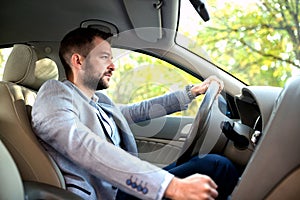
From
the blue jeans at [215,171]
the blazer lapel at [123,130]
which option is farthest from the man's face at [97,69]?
the blue jeans at [215,171]

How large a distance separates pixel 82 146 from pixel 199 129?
47 centimetres

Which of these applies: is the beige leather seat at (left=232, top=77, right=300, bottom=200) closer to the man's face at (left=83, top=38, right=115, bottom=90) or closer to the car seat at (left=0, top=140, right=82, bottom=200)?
the car seat at (left=0, top=140, right=82, bottom=200)

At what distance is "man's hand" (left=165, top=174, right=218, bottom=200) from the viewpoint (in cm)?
89

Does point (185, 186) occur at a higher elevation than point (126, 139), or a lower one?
higher

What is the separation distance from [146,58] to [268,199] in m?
1.31

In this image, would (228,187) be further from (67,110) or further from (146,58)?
(146,58)

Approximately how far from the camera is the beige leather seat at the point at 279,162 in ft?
3.14

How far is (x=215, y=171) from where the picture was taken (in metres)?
1.31

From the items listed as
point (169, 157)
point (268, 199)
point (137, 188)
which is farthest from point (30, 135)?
point (169, 157)

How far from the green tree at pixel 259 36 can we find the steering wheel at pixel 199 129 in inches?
44.3

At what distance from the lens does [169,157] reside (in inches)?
75.4

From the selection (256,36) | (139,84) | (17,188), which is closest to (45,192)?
(17,188)

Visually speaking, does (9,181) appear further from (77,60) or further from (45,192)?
(77,60)

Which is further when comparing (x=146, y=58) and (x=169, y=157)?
(x=146, y=58)
